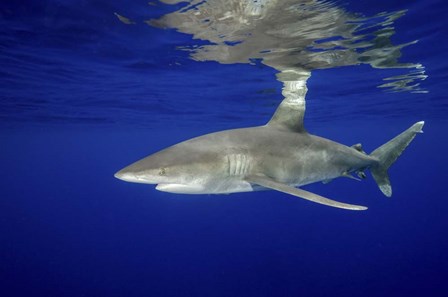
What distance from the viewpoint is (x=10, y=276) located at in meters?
28.8

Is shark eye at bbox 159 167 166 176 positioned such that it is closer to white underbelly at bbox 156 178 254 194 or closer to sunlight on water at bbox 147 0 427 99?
white underbelly at bbox 156 178 254 194

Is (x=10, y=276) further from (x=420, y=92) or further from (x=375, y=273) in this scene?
(x=420, y=92)

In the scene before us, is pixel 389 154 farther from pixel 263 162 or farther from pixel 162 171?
pixel 162 171

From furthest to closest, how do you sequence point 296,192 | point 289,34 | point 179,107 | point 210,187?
point 179,107, point 289,34, point 210,187, point 296,192

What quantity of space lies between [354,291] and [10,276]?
2899cm

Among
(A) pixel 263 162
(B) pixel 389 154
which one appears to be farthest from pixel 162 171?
(B) pixel 389 154

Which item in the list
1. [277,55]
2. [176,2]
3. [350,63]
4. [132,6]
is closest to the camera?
[176,2]

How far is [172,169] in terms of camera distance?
3830 mm

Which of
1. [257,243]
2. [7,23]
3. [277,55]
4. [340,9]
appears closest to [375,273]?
[257,243]

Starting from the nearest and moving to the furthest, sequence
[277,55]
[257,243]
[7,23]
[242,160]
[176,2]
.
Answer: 1. [242,160]
2. [176,2]
3. [7,23]
4. [277,55]
5. [257,243]

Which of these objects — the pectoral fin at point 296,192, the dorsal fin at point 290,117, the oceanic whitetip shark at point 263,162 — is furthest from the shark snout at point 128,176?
the dorsal fin at point 290,117

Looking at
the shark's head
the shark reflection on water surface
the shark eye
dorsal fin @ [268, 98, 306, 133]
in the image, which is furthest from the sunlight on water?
the shark eye

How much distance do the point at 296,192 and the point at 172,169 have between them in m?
1.45

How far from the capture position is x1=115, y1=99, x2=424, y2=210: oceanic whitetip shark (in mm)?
3846
